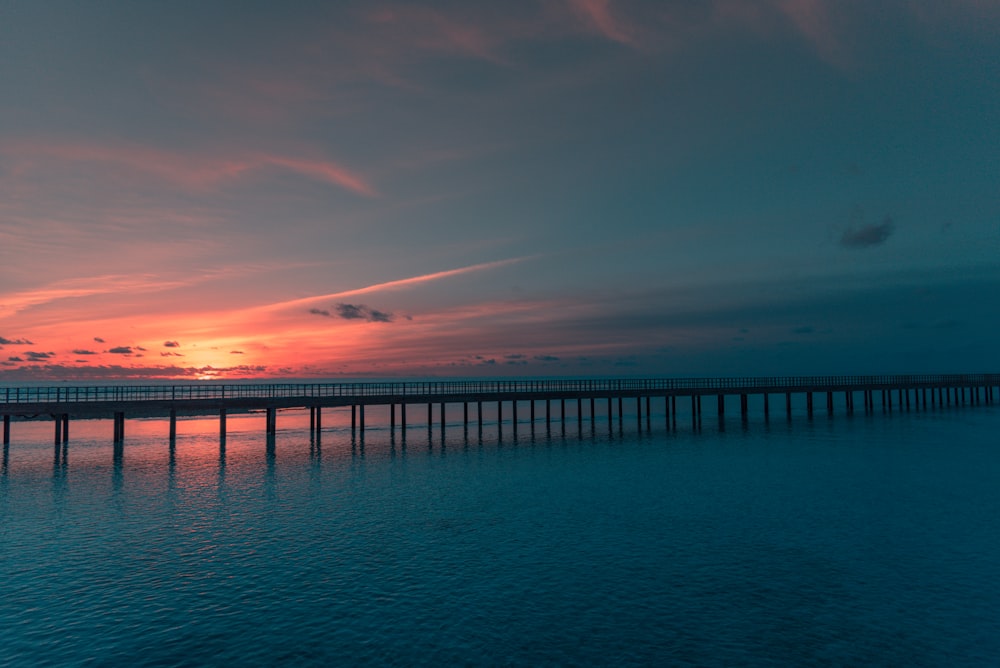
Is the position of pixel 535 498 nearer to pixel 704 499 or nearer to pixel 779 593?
pixel 704 499

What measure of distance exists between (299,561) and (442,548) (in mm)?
4797

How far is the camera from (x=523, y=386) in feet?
256

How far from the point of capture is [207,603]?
1616 cm

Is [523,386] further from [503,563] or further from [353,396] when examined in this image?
[503,563]

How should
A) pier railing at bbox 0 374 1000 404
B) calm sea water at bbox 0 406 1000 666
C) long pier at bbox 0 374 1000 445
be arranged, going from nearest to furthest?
calm sea water at bbox 0 406 1000 666 < long pier at bbox 0 374 1000 445 < pier railing at bbox 0 374 1000 404

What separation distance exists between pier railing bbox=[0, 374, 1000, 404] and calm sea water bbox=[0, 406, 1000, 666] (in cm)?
1152

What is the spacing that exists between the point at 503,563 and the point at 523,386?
58.7m

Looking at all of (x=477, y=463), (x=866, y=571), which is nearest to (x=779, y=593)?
(x=866, y=571)

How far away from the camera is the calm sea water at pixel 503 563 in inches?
Answer: 545

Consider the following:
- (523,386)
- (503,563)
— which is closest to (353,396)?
(523,386)

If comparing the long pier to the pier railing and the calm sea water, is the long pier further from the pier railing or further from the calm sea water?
the calm sea water

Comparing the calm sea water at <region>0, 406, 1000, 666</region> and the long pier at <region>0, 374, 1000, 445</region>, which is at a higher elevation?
the long pier at <region>0, 374, 1000, 445</region>

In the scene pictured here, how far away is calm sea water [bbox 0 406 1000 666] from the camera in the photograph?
45.4ft

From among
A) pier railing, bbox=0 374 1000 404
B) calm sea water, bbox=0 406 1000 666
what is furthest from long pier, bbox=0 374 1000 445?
calm sea water, bbox=0 406 1000 666
